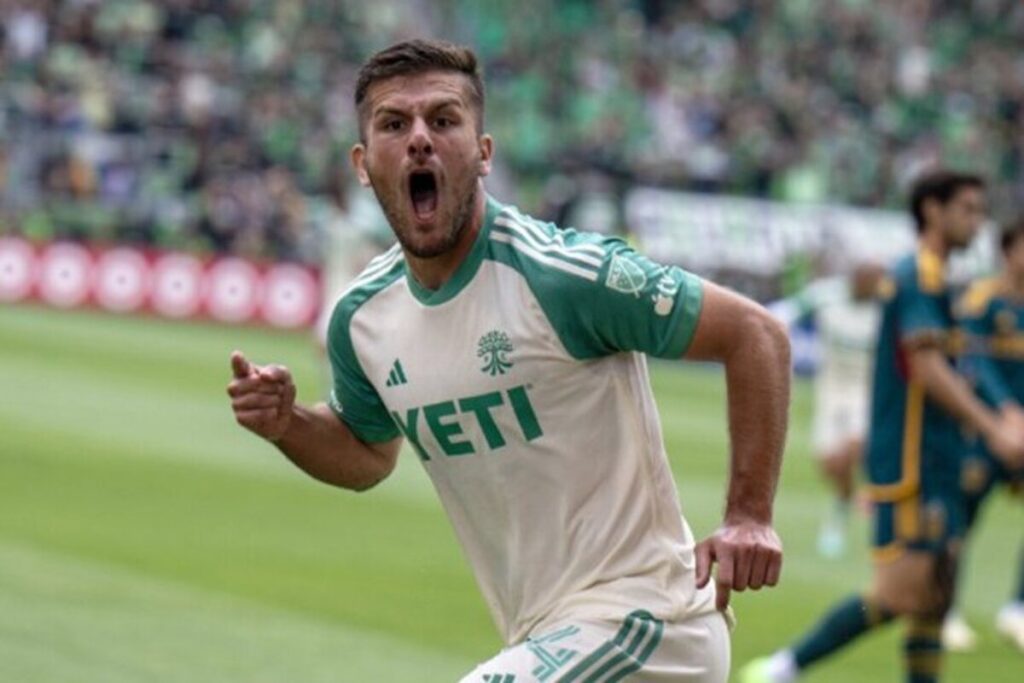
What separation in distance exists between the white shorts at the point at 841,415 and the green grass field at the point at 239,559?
0.71 meters

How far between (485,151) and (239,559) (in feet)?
25.8

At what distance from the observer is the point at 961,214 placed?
8.75 meters

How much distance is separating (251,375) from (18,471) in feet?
36.2

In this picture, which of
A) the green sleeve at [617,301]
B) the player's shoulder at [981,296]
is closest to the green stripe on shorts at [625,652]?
the green sleeve at [617,301]

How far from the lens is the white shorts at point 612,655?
4805 mm

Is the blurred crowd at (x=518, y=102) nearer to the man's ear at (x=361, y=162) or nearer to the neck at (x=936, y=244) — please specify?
the neck at (x=936, y=244)

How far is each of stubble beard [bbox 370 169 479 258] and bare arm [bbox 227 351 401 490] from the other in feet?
1.48

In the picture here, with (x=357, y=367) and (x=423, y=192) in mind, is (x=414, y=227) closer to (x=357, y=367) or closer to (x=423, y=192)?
(x=423, y=192)

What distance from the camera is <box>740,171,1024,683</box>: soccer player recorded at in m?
8.49

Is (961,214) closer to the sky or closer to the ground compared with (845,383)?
closer to the sky

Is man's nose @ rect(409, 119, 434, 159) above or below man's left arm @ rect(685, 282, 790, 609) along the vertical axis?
above

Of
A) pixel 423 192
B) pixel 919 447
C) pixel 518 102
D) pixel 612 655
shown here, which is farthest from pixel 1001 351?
pixel 518 102

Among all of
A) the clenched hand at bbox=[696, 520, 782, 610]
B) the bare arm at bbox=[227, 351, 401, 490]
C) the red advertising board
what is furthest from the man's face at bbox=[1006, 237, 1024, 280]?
the red advertising board

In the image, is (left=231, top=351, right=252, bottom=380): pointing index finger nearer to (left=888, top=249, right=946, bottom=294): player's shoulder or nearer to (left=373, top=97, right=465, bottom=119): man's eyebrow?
(left=373, top=97, right=465, bottom=119): man's eyebrow
